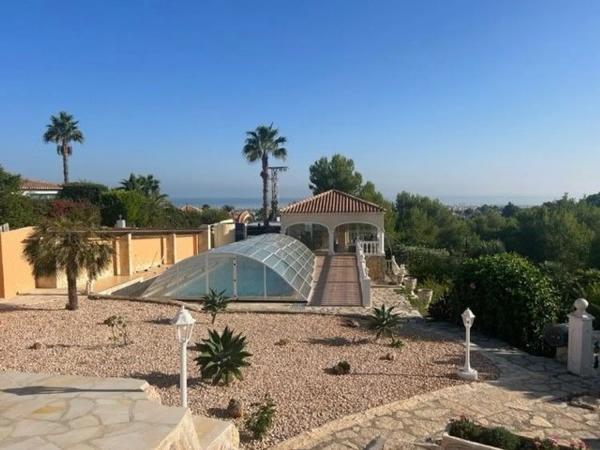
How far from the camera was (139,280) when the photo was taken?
18.7 meters

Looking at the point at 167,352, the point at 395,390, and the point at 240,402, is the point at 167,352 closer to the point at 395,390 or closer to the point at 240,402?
the point at 240,402

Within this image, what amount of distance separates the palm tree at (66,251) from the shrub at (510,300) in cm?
867

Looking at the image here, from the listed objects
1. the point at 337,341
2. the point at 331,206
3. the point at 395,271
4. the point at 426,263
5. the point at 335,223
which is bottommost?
the point at 426,263

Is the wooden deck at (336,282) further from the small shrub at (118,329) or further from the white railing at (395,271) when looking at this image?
the small shrub at (118,329)

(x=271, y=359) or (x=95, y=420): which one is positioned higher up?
(x=95, y=420)

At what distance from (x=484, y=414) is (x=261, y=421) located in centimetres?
295

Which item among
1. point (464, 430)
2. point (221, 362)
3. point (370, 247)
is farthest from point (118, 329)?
point (370, 247)

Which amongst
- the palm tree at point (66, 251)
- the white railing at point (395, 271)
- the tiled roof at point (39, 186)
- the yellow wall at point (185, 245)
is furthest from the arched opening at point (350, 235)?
the tiled roof at point (39, 186)

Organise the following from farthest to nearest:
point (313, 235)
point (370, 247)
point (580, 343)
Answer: point (313, 235) → point (370, 247) → point (580, 343)

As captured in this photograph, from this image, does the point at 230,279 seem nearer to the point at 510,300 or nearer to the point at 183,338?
the point at 510,300

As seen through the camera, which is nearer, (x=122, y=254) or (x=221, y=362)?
(x=221, y=362)

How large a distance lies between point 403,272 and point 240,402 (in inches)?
580

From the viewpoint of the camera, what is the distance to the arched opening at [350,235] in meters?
26.3

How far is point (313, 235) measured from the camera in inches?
1079
